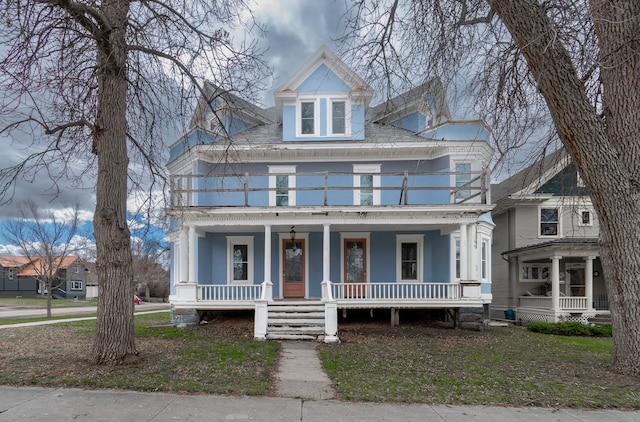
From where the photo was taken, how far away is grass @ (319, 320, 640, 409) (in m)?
5.66

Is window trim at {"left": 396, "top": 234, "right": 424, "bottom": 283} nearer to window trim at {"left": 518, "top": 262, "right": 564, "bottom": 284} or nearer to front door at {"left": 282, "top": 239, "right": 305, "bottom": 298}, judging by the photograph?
front door at {"left": 282, "top": 239, "right": 305, "bottom": 298}

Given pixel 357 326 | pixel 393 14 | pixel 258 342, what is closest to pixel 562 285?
pixel 357 326

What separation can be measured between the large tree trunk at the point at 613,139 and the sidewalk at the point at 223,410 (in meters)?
2.47

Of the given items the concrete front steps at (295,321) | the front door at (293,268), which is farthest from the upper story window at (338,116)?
the concrete front steps at (295,321)

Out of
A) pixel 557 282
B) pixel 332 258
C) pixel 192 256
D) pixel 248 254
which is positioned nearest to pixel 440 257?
pixel 332 258

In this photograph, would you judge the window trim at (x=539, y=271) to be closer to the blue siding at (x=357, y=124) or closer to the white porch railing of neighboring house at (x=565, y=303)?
the white porch railing of neighboring house at (x=565, y=303)

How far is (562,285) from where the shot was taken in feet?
65.6

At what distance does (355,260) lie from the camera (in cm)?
1535

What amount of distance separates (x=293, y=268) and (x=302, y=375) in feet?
27.5

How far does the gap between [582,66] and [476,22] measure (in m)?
2.07

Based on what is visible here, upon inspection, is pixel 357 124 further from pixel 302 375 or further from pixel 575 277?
pixel 575 277

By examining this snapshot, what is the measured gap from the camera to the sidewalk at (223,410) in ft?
15.4

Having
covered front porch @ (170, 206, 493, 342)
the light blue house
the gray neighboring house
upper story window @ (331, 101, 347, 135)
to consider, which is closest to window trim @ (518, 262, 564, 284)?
the gray neighboring house

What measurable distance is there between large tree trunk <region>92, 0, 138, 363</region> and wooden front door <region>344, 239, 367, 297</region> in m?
9.07
